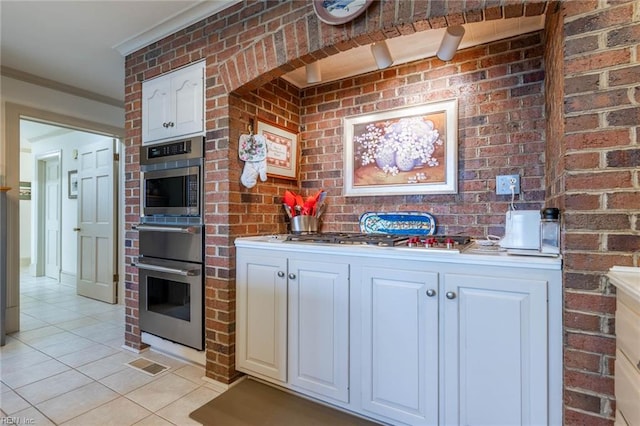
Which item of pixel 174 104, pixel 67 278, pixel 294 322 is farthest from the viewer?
pixel 67 278

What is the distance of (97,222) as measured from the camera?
13.4 ft

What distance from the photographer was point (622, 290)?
0.98m

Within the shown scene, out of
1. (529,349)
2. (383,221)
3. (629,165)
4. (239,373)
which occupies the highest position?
(629,165)

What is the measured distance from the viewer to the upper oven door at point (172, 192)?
87.4 inches

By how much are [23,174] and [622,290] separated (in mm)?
8257

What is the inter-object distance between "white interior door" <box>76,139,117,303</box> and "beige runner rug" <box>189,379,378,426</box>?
2.84 metres

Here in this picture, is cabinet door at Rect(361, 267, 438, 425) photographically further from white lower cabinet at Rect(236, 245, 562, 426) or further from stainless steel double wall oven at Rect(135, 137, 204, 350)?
stainless steel double wall oven at Rect(135, 137, 204, 350)

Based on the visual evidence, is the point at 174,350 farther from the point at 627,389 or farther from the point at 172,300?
the point at 627,389

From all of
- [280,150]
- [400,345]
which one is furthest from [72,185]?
[400,345]

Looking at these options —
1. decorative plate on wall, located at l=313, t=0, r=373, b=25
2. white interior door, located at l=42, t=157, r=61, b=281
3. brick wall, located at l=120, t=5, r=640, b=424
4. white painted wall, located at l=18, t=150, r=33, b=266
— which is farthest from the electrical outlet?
white painted wall, located at l=18, t=150, r=33, b=266

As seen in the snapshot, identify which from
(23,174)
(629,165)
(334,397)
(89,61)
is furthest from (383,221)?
(23,174)

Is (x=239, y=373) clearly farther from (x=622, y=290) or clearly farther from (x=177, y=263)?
(x=622, y=290)

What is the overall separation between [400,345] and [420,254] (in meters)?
0.47

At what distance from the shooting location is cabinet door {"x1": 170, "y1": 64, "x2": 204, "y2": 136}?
2.20 meters
